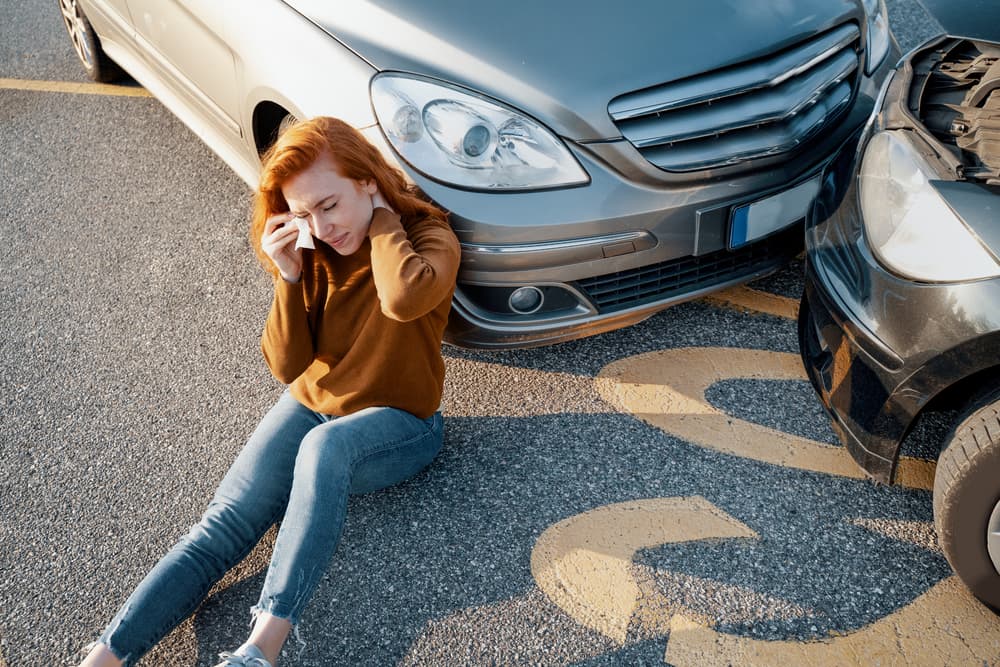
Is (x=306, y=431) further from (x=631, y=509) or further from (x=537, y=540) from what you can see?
(x=631, y=509)

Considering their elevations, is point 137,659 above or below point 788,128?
below

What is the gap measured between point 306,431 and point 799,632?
4.50ft

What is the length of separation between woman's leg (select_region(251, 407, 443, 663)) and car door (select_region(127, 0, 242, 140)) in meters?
1.37

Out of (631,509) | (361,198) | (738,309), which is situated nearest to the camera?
(361,198)

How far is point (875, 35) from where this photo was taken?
311 cm

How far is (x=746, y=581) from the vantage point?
2.27 metres

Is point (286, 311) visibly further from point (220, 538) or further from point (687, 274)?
point (687, 274)

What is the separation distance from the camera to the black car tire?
6.48 feet

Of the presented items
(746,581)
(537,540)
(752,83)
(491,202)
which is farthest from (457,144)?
(746,581)

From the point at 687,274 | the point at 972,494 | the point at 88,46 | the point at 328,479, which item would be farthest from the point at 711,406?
the point at 88,46

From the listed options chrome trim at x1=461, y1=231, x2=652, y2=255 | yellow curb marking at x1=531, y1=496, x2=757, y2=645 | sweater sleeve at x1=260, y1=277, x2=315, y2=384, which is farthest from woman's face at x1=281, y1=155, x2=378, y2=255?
yellow curb marking at x1=531, y1=496, x2=757, y2=645

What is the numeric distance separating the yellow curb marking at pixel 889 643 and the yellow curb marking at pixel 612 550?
92 mm

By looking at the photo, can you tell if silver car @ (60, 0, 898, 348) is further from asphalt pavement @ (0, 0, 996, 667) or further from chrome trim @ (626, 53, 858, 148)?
asphalt pavement @ (0, 0, 996, 667)

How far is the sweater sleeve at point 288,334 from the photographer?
2.37 m
